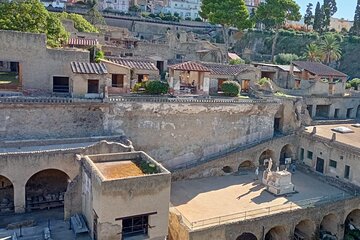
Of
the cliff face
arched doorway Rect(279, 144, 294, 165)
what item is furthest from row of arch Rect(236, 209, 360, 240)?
→ the cliff face

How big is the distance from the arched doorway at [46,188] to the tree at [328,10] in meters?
70.7

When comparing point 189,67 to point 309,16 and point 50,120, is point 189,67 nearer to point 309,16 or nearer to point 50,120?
point 50,120

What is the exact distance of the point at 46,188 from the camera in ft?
90.6

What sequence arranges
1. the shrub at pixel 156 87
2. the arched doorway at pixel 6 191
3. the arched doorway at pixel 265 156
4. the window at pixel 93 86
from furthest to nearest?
the arched doorway at pixel 265 156 → the shrub at pixel 156 87 → the window at pixel 93 86 → the arched doorway at pixel 6 191

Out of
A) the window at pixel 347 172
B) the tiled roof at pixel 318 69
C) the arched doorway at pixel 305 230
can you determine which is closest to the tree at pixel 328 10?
the tiled roof at pixel 318 69

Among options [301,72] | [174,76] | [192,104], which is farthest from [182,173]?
[301,72]

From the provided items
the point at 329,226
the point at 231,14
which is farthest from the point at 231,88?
the point at 231,14

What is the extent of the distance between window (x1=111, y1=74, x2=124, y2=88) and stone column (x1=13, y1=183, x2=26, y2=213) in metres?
14.2

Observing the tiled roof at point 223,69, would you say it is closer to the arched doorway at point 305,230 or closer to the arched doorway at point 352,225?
the arched doorway at point 305,230

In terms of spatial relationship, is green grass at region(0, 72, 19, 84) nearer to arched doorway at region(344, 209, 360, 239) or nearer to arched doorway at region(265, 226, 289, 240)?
arched doorway at region(265, 226, 289, 240)

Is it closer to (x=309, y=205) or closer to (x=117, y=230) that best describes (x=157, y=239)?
(x=117, y=230)

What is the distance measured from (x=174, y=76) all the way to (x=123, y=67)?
5.23 m

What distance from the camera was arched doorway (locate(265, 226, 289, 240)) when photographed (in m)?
28.4

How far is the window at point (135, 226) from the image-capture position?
2086 cm
